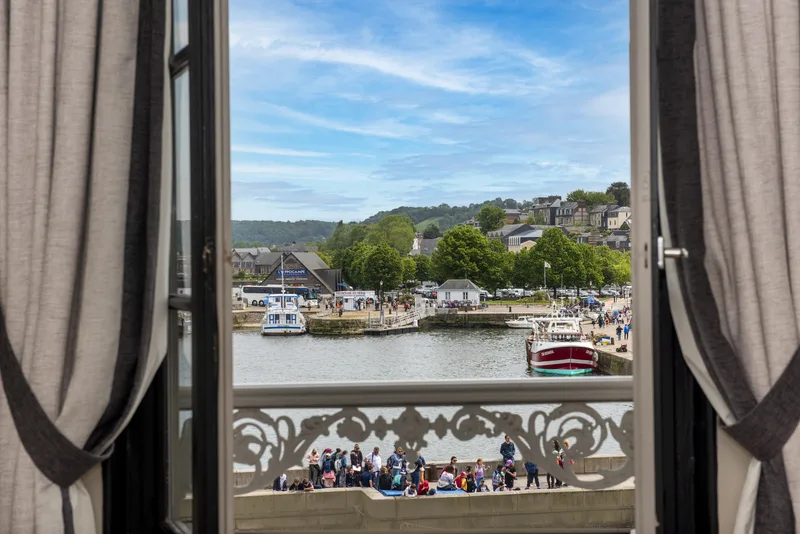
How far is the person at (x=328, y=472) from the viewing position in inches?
184

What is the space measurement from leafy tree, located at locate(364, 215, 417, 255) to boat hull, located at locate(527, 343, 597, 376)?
212 centimetres

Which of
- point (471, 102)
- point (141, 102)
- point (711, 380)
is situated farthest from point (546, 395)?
point (471, 102)

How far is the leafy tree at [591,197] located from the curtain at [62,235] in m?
7.06

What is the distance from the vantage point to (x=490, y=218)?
8422 mm

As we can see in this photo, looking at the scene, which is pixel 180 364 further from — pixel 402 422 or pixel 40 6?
pixel 402 422

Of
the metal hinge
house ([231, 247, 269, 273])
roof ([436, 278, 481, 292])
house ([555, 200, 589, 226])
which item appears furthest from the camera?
roof ([436, 278, 481, 292])

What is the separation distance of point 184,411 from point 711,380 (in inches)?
40.5

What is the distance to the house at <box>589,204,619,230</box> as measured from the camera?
25.4 ft

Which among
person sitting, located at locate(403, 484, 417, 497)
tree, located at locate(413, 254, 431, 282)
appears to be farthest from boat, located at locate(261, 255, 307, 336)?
person sitting, located at locate(403, 484, 417, 497)

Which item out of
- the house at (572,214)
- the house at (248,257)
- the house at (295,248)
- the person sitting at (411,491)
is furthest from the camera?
the house at (572,214)

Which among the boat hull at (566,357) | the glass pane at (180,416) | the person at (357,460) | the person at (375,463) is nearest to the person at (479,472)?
the person at (375,463)

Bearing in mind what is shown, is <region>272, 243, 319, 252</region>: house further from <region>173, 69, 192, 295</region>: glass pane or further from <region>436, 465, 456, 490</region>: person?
<region>173, 69, 192, 295</region>: glass pane

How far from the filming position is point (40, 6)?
127 cm

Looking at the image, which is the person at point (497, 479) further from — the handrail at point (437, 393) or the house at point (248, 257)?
the house at point (248, 257)
